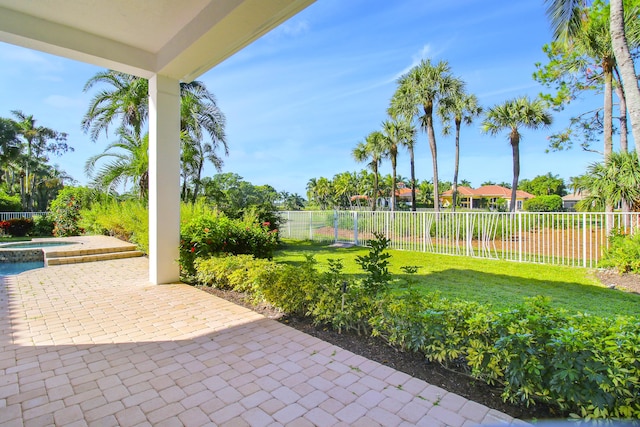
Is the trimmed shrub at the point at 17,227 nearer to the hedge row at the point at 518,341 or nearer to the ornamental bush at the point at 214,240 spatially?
the ornamental bush at the point at 214,240

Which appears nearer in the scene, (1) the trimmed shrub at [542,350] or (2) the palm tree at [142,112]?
(1) the trimmed shrub at [542,350]

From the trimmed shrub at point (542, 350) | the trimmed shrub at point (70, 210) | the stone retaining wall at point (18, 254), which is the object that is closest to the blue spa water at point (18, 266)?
the stone retaining wall at point (18, 254)

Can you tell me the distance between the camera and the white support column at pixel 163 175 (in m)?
4.71

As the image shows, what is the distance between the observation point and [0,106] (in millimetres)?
21172

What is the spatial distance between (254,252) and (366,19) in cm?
565

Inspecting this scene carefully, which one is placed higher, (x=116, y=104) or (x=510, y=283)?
(x=116, y=104)

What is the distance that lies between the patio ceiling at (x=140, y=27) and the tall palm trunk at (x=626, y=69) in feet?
13.6

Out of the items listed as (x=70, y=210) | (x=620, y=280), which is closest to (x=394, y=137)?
(x=620, y=280)

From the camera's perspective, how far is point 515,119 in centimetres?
1645

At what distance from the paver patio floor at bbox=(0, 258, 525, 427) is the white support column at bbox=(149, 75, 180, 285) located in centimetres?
129

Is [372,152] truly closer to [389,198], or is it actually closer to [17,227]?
[389,198]

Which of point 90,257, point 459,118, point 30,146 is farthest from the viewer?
point 30,146

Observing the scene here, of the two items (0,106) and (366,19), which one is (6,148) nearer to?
(0,106)

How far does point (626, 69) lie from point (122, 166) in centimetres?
1210
